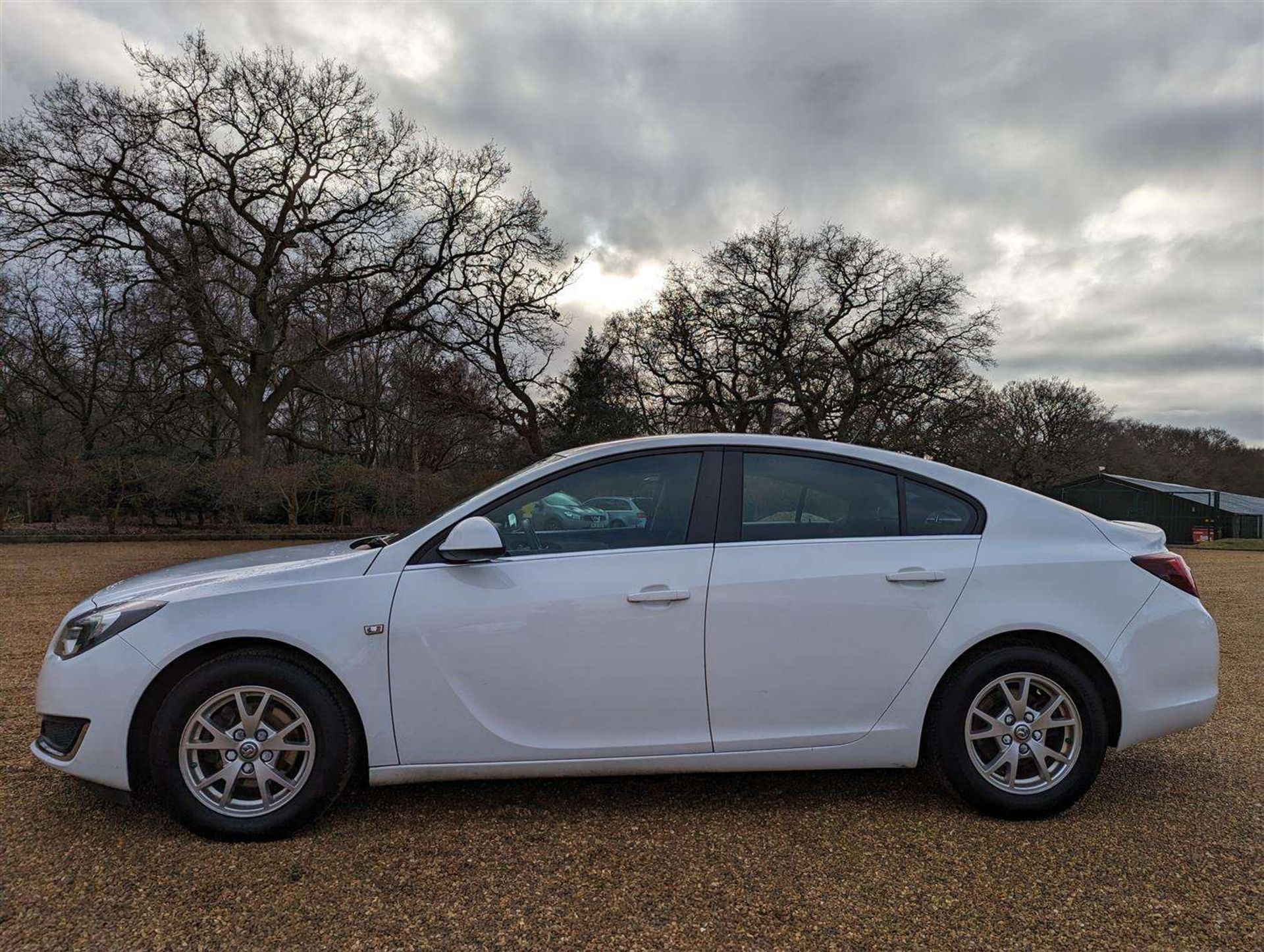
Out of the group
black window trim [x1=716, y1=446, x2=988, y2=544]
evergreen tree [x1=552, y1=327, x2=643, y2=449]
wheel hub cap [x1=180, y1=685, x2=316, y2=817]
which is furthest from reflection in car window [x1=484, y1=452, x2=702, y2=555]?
evergreen tree [x1=552, y1=327, x2=643, y2=449]

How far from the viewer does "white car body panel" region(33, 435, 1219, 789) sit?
2.71 meters

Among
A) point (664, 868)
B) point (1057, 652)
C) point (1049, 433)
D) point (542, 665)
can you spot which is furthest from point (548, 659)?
point (1049, 433)

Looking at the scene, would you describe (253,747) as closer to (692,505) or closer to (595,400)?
(692,505)

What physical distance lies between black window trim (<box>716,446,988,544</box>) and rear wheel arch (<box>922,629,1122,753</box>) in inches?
16.8

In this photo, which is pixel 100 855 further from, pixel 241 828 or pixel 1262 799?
pixel 1262 799

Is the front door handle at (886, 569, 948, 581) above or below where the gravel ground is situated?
above

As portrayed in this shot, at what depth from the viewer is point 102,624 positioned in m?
2.73

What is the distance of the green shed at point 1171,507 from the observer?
32812 mm

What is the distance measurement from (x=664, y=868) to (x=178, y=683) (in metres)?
1.82

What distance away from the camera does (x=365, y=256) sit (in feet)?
75.4

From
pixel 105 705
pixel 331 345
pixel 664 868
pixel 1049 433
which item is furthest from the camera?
pixel 1049 433

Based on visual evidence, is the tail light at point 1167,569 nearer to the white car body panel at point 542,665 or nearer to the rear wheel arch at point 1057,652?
the rear wheel arch at point 1057,652

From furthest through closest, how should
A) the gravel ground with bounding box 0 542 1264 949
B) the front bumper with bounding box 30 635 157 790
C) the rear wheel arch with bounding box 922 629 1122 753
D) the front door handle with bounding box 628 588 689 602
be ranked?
the rear wheel arch with bounding box 922 629 1122 753, the front door handle with bounding box 628 588 689 602, the front bumper with bounding box 30 635 157 790, the gravel ground with bounding box 0 542 1264 949

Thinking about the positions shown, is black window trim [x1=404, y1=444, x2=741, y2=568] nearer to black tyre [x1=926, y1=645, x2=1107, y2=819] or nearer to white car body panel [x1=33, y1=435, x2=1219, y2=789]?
white car body panel [x1=33, y1=435, x2=1219, y2=789]
